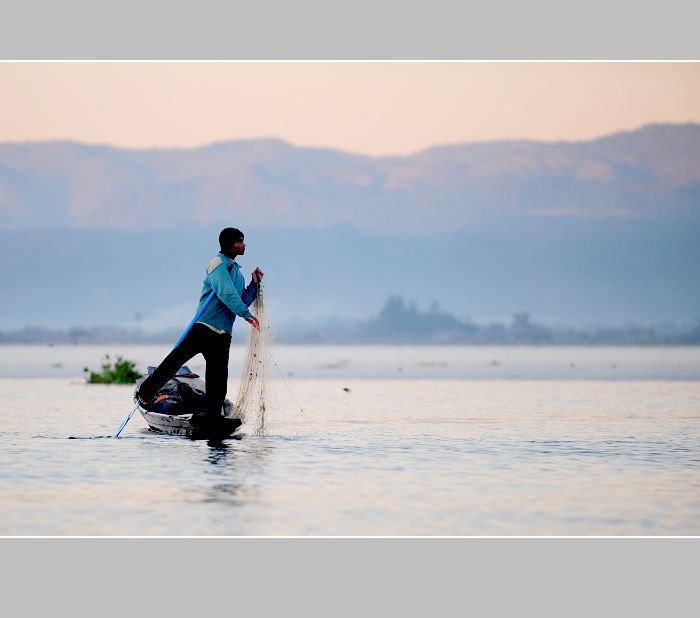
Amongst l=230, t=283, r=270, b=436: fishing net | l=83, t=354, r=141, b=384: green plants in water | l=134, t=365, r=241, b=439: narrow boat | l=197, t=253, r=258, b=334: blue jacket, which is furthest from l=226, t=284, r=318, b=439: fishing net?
l=83, t=354, r=141, b=384: green plants in water

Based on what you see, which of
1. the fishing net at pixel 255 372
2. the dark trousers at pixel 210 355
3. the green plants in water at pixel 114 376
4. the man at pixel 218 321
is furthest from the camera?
the green plants in water at pixel 114 376

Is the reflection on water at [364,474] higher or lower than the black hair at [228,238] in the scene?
lower

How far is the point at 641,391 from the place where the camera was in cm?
3216

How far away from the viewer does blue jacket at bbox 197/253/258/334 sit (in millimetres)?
16766

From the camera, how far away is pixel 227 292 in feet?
55.1

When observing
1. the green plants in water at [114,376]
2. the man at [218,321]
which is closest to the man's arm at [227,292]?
the man at [218,321]

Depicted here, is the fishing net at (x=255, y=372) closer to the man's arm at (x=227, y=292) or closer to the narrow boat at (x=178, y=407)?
the narrow boat at (x=178, y=407)

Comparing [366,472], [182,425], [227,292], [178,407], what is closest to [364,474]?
[366,472]

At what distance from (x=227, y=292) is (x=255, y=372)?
192 centimetres

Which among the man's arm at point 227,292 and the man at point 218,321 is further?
the man at point 218,321

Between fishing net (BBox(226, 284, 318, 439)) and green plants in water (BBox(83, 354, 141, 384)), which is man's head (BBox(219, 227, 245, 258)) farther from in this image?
green plants in water (BBox(83, 354, 141, 384))

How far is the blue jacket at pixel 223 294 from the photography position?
1677cm

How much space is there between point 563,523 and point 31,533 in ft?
14.2

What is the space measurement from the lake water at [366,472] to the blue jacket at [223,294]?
1.59 meters
